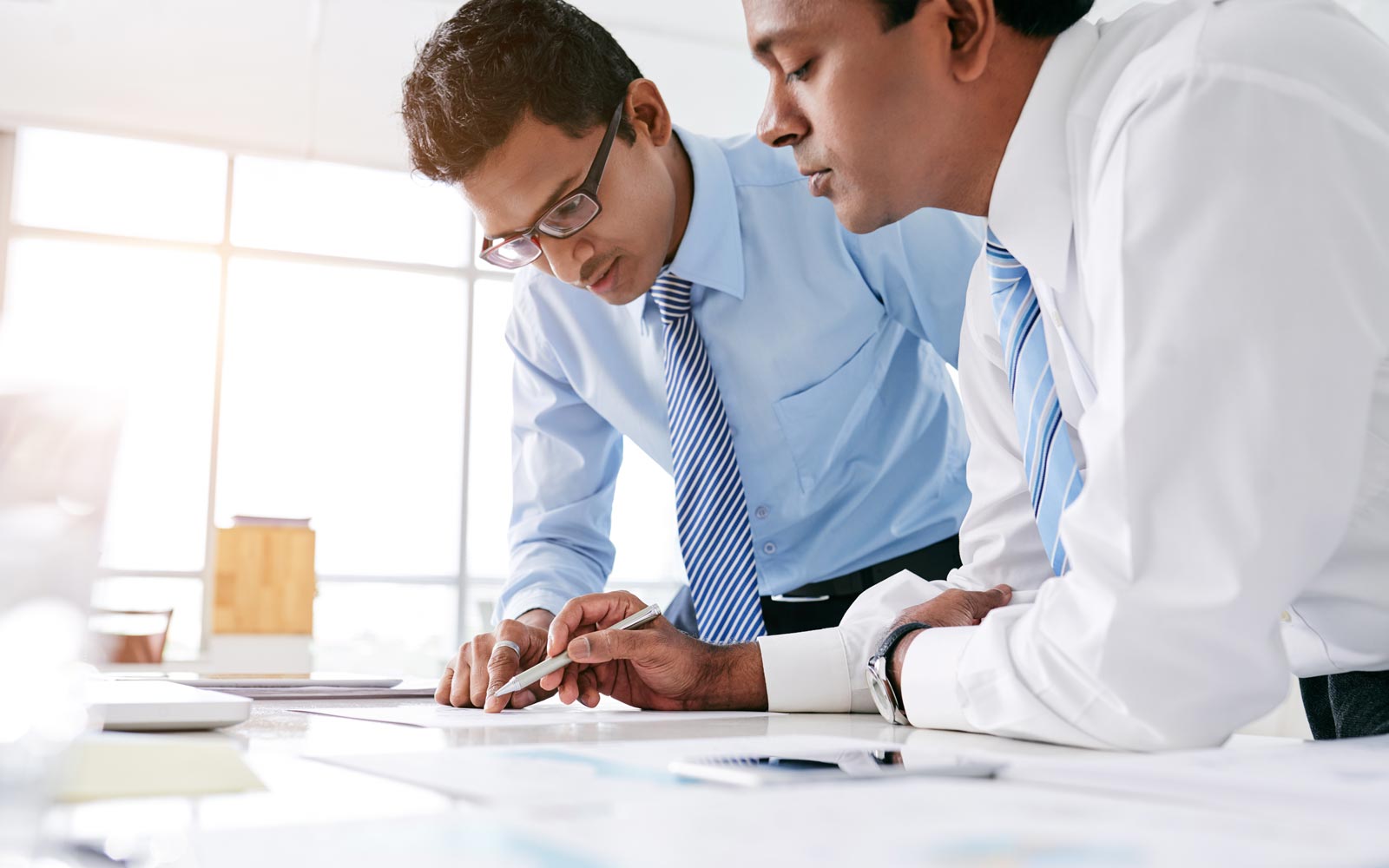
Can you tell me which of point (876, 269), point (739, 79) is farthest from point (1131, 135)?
point (739, 79)

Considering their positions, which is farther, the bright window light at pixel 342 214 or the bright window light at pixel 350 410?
the bright window light at pixel 342 214

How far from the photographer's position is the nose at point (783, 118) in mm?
1353

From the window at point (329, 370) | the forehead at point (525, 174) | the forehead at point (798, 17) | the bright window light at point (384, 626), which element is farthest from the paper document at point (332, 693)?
the bright window light at point (384, 626)

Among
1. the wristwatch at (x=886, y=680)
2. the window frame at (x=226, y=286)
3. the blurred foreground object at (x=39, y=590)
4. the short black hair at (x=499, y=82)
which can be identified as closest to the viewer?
the blurred foreground object at (x=39, y=590)

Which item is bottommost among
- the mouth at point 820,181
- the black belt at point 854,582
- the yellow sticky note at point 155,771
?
the yellow sticky note at point 155,771

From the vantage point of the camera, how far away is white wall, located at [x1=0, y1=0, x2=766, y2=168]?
5949 mm

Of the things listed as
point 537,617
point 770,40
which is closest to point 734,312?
point 537,617

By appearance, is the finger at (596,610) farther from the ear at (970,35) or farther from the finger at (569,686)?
the ear at (970,35)

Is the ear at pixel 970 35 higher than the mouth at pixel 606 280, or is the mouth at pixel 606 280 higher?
the ear at pixel 970 35

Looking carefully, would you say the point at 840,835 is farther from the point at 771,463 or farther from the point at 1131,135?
the point at 771,463

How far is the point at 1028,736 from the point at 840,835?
508 mm

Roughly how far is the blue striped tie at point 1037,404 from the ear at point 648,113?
89 centimetres

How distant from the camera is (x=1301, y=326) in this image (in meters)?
0.80

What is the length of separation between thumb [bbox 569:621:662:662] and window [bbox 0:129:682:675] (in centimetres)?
591
